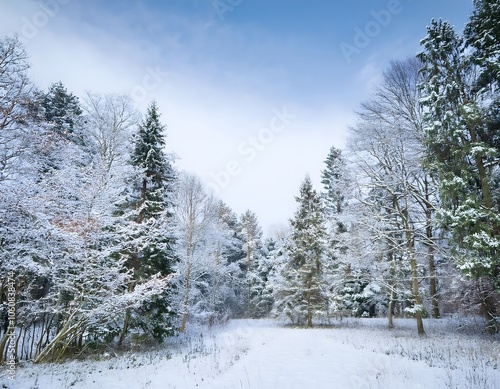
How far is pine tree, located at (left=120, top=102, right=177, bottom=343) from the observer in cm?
1316

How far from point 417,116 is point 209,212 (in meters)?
15.4

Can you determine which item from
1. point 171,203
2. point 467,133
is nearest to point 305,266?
point 171,203

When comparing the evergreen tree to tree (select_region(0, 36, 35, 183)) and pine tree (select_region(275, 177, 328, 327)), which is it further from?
pine tree (select_region(275, 177, 328, 327))

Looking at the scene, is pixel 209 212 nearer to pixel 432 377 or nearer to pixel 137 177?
pixel 137 177

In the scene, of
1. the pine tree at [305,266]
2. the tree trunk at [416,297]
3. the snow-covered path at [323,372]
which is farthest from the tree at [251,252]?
the snow-covered path at [323,372]

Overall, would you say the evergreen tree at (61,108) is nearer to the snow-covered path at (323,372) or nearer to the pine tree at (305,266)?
the pine tree at (305,266)

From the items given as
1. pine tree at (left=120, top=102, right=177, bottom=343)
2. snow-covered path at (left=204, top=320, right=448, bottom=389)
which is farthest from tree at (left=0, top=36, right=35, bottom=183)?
snow-covered path at (left=204, top=320, right=448, bottom=389)

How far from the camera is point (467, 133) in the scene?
1080 cm

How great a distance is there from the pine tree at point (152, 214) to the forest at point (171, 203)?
95 millimetres

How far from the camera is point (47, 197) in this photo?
7.62 m

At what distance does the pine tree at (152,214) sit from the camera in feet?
43.2

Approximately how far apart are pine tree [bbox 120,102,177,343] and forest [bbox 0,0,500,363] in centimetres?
9

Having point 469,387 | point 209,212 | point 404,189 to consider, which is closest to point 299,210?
point 209,212

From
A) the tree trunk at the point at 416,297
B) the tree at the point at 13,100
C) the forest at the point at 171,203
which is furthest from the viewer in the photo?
the tree trunk at the point at 416,297
